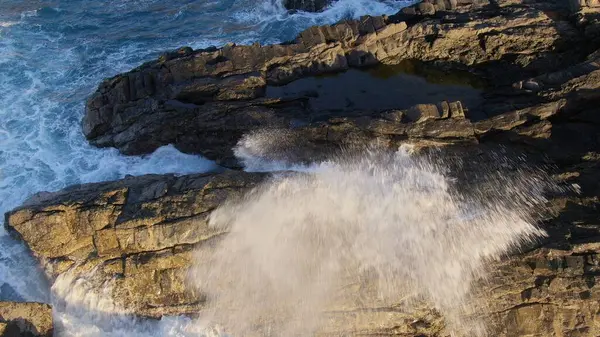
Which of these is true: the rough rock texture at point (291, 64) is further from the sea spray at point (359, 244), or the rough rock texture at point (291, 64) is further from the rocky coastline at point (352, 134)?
the sea spray at point (359, 244)

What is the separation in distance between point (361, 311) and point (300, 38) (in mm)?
17019

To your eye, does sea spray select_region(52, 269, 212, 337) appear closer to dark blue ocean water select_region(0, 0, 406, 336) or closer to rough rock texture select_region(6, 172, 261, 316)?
dark blue ocean water select_region(0, 0, 406, 336)

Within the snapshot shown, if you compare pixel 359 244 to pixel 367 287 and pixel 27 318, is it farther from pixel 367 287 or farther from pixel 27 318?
pixel 27 318

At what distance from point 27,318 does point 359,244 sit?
14256 millimetres

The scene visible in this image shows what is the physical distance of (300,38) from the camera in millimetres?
26891

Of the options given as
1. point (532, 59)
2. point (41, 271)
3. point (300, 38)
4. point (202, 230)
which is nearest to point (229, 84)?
point (300, 38)

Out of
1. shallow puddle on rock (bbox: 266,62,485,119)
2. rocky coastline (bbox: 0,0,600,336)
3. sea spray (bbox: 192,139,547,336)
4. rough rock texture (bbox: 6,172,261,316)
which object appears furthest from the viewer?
shallow puddle on rock (bbox: 266,62,485,119)

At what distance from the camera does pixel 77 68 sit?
3347 cm

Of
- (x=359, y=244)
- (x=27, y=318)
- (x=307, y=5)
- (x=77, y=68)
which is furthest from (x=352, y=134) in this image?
(x=77, y=68)

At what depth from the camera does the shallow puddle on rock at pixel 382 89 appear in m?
24.4

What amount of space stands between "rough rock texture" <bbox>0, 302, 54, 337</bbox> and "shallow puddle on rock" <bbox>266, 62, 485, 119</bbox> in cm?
1555

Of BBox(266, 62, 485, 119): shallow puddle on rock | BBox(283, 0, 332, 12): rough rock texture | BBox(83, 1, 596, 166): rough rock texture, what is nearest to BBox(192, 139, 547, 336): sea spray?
BBox(83, 1, 596, 166): rough rock texture

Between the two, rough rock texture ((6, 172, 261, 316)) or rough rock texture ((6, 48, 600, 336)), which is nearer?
rough rock texture ((6, 48, 600, 336))

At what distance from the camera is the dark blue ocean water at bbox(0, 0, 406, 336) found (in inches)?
829
